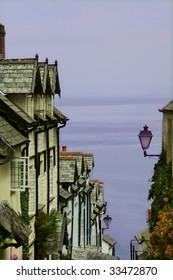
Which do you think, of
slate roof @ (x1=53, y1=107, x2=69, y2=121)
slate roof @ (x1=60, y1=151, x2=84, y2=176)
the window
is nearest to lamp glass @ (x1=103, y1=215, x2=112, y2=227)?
slate roof @ (x1=60, y1=151, x2=84, y2=176)

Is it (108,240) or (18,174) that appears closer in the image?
(18,174)

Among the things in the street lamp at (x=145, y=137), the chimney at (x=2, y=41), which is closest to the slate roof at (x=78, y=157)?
the chimney at (x=2, y=41)

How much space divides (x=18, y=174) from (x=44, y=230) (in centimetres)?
327

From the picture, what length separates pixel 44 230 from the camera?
1503 cm

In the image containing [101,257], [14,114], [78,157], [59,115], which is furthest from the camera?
[78,157]

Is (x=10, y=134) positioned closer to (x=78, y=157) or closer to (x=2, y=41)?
(x=2, y=41)

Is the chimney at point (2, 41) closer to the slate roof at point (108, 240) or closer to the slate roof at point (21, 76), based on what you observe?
the slate roof at point (21, 76)

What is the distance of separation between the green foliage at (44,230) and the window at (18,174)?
2646mm

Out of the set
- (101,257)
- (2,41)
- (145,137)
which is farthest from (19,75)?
(101,257)

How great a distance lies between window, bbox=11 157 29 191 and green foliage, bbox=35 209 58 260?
2.65 meters

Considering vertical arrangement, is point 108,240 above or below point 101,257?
above

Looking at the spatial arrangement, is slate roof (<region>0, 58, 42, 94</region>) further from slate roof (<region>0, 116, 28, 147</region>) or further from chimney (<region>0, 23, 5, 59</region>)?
slate roof (<region>0, 116, 28, 147</region>)
